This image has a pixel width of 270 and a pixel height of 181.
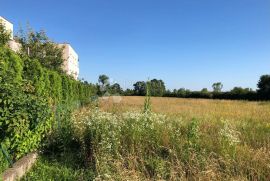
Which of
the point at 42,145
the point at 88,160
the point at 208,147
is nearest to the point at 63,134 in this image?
the point at 42,145

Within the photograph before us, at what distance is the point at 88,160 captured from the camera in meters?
7.32

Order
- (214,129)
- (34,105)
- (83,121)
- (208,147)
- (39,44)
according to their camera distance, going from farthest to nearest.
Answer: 1. (39,44)
2. (214,129)
3. (83,121)
4. (208,147)
5. (34,105)

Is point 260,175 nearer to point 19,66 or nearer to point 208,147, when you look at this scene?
point 208,147

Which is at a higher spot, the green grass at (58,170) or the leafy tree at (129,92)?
the leafy tree at (129,92)

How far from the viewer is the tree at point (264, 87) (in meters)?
61.0

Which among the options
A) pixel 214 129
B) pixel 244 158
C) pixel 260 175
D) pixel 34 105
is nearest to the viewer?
pixel 260 175

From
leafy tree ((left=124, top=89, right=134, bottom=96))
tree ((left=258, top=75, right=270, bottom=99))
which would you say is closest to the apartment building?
leafy tree ((left=124, top=89, right=134, bottom=96))

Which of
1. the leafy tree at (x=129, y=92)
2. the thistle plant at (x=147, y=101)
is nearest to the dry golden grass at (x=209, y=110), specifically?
the thistle plant at (x=147, y=101)

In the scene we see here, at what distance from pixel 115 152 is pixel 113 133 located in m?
0.59

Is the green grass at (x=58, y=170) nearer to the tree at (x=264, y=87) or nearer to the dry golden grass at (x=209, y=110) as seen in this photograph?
the dry golden grass at (x=209, y=110)

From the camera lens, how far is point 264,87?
6569cm

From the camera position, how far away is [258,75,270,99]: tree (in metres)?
61.0

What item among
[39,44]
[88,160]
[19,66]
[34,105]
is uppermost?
[39,44]

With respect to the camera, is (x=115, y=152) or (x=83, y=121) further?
(x=83, y=121)
